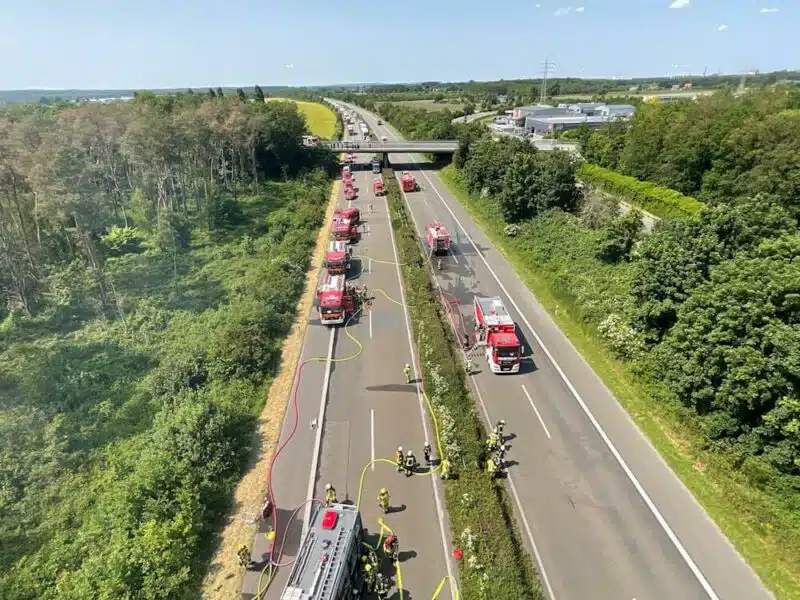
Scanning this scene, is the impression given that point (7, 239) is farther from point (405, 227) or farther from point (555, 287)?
point (555, 287)

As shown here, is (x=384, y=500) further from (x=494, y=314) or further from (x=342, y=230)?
(x=342, y=230)

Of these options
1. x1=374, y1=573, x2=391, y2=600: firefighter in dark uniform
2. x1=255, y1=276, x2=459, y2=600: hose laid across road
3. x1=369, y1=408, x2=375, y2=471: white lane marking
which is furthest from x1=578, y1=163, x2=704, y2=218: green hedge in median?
x1=374, y1=573, x2=391, y2=600: firefighter in dark uniform

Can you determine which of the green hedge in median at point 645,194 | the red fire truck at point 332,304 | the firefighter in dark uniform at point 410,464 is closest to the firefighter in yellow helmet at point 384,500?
the firefighter in dark uniform at point 410,464

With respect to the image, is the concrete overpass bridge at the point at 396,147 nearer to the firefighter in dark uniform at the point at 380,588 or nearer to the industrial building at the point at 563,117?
the industrial building at the point at 563,117

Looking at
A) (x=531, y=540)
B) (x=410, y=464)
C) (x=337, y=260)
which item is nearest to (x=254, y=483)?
(x=410, y=464)

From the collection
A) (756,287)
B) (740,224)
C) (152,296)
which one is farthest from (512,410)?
(152,296)

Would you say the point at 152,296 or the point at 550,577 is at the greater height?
the point at 152,296

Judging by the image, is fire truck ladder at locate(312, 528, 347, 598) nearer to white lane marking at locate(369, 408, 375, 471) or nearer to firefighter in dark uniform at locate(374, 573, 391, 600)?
firefighter in dark uniform at locate(374, 573, 391, 600)
